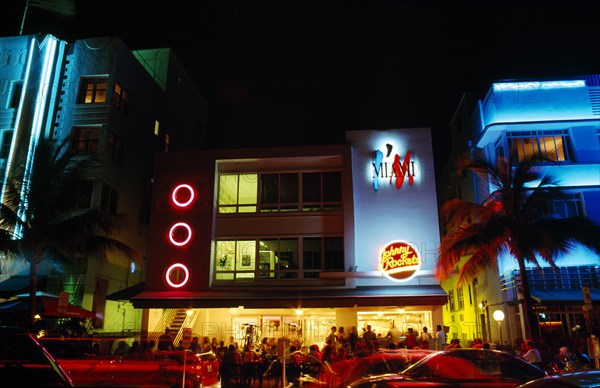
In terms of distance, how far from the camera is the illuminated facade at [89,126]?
22203 mm

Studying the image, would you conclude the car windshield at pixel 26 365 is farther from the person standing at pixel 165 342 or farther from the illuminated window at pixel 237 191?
the illuminated window at pixel 237 191

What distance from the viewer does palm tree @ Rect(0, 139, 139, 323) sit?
59.7 feet

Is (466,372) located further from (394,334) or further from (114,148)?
(114,148)

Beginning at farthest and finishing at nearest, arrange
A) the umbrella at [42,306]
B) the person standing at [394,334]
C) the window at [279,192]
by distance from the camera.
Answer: the window at [279,192]
the person standing at [394,334]
the umbrella at [42,306]

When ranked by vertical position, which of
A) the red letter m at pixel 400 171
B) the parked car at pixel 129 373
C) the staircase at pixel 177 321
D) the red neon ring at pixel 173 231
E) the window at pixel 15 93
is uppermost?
the window at pixel 15 93

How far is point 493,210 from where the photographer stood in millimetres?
17734

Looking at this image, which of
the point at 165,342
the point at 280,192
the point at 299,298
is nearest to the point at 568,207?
the point at 299,298

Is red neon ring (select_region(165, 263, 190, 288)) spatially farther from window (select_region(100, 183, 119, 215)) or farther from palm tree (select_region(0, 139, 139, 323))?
window (select_region(100, 183, 119, 215))

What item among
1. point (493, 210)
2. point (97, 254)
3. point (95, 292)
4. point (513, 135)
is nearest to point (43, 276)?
point (95, 292)

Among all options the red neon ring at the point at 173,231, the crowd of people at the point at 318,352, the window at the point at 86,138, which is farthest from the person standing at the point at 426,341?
the window at the point at 86,138

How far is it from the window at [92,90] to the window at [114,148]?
71.4 inches

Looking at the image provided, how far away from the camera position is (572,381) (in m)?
4.62

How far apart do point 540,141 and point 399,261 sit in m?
8.61

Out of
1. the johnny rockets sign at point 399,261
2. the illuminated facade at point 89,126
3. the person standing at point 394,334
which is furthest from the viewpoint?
the illuminated facade at point 89,126
